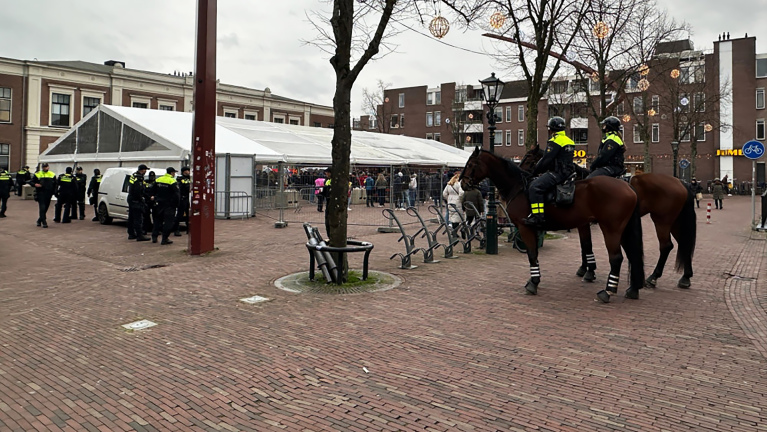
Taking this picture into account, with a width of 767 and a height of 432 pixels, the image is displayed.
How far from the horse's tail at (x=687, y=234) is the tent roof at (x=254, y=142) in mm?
15840

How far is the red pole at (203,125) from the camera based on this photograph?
1082cm

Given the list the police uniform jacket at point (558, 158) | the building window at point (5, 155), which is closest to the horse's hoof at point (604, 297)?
the police uniform jacket at point (558, 158)

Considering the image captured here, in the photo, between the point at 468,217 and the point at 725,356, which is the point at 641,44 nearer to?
the point at 468,217

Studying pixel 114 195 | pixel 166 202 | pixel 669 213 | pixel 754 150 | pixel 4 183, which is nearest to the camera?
pixel 669 213

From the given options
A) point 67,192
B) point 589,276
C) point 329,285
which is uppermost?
point 67,192

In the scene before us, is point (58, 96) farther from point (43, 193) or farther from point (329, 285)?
point (329, 285)


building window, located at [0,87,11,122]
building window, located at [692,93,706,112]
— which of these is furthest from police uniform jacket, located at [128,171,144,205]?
building window, located at [0,87,11,122]

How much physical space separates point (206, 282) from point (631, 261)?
6203 mm

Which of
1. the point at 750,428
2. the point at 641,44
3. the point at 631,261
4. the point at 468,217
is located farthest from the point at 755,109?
the point at 750,428

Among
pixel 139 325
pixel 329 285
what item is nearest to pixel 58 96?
pixel 329 285

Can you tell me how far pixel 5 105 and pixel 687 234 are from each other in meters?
48.0

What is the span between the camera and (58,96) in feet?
143

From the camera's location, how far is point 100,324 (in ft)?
19.3

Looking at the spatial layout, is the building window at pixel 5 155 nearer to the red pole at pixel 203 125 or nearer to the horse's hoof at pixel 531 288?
the red pole at pixel 203 125
